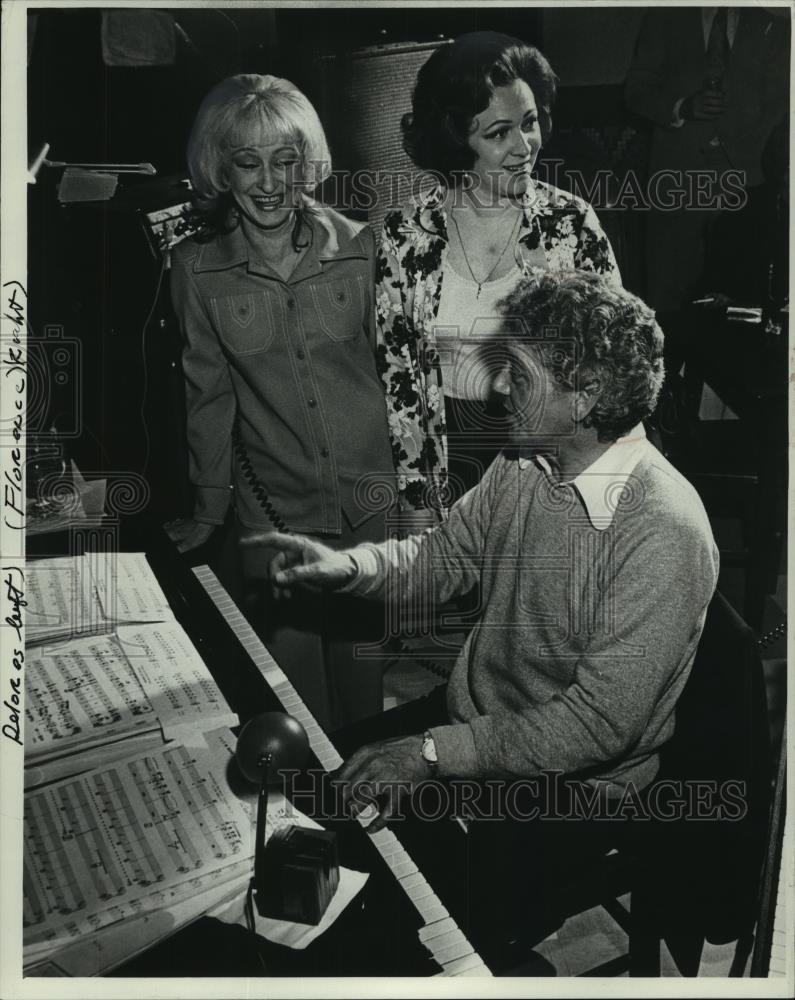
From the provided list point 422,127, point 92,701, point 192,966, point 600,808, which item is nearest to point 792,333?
point 422,127

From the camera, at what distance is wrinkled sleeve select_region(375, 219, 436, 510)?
8.07 ft

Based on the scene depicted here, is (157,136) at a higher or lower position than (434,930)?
higher

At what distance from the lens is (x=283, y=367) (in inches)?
96.8

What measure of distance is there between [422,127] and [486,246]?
32 centimetres

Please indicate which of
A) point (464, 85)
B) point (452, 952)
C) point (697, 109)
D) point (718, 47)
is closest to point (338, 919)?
point (452, 952)

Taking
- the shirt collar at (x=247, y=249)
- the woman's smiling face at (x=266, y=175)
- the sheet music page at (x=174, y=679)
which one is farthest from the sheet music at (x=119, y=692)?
the woman's smiling face at (x=266, y=175)

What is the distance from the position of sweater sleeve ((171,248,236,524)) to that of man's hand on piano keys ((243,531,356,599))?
189 mm

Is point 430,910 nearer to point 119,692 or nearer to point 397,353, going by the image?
point 119,692

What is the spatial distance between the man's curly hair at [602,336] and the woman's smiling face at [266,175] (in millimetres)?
628

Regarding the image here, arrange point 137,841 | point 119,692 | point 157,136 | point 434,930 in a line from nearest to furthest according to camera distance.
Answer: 1. point 434,930
2. point 137,841
3. point 119,692
4. point 157,136

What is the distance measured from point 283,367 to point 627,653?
109 centimetres

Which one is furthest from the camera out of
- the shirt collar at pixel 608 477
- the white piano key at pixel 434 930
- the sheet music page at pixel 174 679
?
the shirt collar at pixel 608 477

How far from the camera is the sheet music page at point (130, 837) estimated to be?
2.04 m

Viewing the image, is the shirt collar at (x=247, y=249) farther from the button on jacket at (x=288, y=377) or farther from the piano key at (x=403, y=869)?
the piano key at (x=403, y=869)
